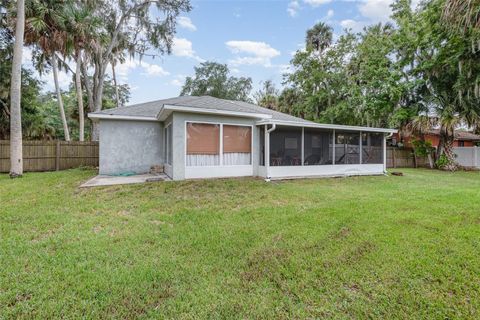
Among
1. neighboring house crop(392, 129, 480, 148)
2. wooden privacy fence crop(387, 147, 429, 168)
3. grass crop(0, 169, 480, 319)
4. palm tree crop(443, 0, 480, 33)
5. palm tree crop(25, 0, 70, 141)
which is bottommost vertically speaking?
grass crop(0, 169, 480, 319)

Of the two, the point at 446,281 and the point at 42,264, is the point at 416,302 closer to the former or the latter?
the point at 446,281

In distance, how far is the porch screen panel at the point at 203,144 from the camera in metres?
8.27

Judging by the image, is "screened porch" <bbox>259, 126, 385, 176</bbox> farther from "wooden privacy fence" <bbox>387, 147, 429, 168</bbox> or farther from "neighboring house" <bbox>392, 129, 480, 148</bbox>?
"neighboring house" <bbox>392, 129, 480, 148</bbox>

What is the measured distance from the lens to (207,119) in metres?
8.45

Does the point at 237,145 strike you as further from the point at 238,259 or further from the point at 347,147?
the point at 238,259

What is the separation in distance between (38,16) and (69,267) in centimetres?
1232

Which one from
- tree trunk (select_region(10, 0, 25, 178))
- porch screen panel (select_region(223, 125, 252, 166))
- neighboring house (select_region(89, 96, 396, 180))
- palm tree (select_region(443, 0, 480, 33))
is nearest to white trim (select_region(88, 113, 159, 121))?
neighboring house (select_region(89, 96, 396, 180))

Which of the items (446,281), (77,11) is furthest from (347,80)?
(446,281)

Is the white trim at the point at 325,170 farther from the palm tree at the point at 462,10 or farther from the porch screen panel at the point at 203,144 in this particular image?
the palm tree at the point at 462,10

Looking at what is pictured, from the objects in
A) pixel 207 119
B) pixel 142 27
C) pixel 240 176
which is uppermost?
pixel 142 27

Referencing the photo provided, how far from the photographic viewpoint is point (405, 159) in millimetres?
16016

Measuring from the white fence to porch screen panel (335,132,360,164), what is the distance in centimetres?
1072

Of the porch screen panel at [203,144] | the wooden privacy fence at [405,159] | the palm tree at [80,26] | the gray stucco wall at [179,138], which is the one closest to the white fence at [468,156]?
the wooden privacy fence at [405,159]

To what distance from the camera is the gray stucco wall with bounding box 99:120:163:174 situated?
9.49 m
